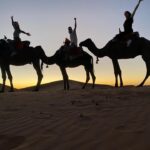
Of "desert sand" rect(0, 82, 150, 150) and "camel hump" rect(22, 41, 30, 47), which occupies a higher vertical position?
"camel hump" rect(22, 41, 30, 47)

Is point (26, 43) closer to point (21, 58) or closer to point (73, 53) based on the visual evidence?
point (21, 58)

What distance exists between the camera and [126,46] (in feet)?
63.7

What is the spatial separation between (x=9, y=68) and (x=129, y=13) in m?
6.24

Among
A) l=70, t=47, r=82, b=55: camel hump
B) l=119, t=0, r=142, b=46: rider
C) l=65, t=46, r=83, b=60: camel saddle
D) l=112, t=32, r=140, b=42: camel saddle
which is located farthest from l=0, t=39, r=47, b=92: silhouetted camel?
l=119, t=0, r=142, b=46: rider

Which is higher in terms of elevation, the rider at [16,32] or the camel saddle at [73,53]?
the rider at [16,32]

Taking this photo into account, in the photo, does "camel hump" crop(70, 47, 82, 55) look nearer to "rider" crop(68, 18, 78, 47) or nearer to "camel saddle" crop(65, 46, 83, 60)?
"camel saddle" crop(65, 46, 83, 60)

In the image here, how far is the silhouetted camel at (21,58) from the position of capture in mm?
20812

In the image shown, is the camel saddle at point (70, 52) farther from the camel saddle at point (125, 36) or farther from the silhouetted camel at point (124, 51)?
the camel saddle at point (125, 36)

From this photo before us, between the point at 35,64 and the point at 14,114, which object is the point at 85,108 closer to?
the point at 14,114

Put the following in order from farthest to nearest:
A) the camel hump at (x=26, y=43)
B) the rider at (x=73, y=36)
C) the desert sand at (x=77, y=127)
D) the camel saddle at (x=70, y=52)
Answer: the camel hump at (x=26, y=43) → the camel saddle at (x=70, y=52) → the rider at (x=73, y=36) → the desert sand at (x=77, y=127)

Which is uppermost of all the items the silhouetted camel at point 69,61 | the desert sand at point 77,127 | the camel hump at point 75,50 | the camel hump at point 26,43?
the camel hump at point 26,43

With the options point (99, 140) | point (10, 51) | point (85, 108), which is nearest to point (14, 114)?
point (85, 108)

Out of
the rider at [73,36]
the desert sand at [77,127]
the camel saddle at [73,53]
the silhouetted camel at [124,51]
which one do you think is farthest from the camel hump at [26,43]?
A: the desert sand at [77,127]

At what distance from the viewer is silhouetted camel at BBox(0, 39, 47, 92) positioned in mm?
20812
